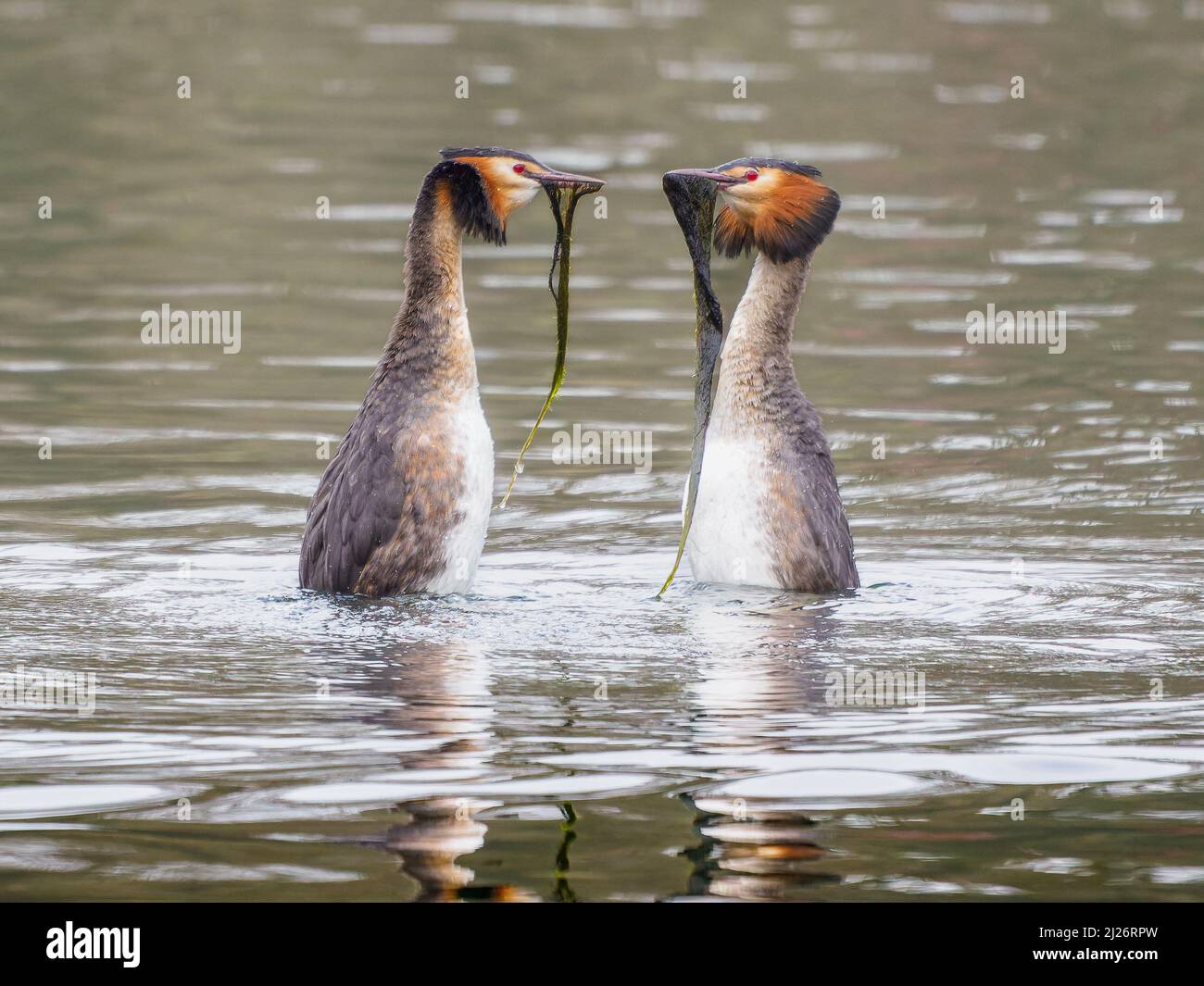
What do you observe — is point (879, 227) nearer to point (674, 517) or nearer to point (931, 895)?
point (674, 517)

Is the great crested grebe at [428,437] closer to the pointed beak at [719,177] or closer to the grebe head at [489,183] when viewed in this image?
the grebe head at [489,183]

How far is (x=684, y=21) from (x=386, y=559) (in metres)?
24.8

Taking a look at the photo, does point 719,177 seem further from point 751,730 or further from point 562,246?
point 751,730

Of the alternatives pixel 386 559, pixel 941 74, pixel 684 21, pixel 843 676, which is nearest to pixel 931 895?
pixel 843 676

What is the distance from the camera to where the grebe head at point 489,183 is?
9.68 meters

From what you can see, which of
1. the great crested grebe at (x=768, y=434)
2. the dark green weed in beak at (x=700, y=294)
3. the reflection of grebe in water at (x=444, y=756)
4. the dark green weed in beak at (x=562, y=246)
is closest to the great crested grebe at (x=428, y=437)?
the dark green weed in beak at (x=562, y=246)

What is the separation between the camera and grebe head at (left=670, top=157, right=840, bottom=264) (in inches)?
391

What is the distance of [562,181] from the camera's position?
9.44 meters

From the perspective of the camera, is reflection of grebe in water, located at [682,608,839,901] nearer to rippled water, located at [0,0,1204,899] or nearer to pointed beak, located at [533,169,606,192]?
rippled water, located at [0,0,1204,899]

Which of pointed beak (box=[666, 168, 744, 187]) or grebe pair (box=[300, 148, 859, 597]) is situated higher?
Answer: pointed beak (box=[666, 168, 744, 187])

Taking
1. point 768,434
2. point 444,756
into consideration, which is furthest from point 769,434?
point 444,756

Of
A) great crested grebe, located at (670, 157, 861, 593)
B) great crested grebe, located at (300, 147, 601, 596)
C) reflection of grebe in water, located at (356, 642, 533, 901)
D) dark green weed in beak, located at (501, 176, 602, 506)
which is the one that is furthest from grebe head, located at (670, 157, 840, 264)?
reflection of grebe in water, located at (356, 642, 533, 901)

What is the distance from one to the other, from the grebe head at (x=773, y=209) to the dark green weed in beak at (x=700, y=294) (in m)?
0.19

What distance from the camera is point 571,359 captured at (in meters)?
15.7
